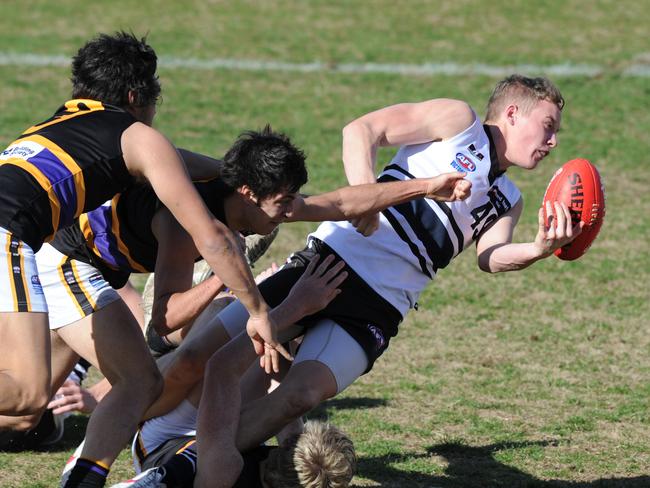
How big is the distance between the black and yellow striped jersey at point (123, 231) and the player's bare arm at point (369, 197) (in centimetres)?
40

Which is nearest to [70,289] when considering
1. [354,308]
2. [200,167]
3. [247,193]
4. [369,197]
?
[200,167]

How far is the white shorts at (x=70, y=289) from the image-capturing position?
4812 millimetres

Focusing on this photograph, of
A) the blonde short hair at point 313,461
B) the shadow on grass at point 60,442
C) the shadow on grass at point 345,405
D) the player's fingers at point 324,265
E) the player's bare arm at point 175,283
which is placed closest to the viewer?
the blonde short hair at point 313,461

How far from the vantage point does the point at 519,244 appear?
5.15 meters

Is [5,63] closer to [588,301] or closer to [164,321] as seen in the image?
[588,301]

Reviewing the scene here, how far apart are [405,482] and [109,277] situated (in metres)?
1.69

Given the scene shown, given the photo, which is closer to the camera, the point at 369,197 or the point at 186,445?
the point at 369,197

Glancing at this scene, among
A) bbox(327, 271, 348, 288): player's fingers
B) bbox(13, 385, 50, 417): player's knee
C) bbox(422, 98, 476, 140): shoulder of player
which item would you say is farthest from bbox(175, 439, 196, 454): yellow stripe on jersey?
bbox(422, 98, 476, 140): shoulder of player

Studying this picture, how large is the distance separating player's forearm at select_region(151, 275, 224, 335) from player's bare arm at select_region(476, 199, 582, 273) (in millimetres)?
1390

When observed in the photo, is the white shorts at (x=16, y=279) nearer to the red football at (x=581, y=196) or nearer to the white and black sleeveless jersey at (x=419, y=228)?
the white and black sleeveless jersey at (x=419, y=228)

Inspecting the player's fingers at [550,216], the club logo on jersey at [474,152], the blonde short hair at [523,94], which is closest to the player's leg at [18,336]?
the club logo on jersey at [474,152]

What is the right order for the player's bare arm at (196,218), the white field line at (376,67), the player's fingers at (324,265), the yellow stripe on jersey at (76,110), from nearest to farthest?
the player's bare arm at (196,218) → the yellow stripe on jersey at (76,110) → the player's fingers at (324,265) → the white field line at (376,67)

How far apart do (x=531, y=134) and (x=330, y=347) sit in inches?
54.4

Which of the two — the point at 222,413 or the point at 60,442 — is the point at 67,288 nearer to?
the point at 222,413
